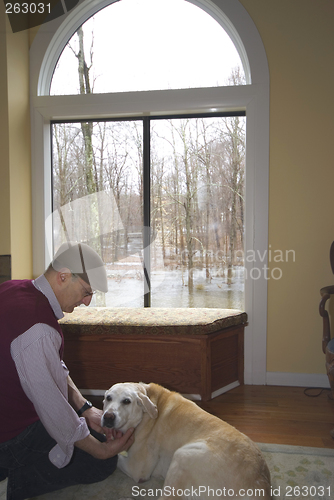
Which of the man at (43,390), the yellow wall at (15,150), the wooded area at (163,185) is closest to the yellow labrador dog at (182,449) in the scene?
the man at (43,390)

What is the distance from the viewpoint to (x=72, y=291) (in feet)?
5.07

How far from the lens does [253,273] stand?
10.2 ft

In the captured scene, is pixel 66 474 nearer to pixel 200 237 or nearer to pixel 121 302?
A: pixel 121 302

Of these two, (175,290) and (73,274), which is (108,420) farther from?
(175,290)

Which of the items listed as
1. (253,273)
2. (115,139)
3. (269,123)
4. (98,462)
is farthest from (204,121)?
(98,462)

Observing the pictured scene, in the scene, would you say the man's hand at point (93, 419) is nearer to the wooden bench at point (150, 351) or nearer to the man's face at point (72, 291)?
the man's face at point (72, 291)

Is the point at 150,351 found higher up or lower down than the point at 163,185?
lower down

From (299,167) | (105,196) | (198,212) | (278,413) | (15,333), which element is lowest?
(278,413)

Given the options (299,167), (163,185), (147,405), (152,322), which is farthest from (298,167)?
(147,405)

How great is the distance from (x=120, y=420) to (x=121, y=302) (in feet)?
5.91

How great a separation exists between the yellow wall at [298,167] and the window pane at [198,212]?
354 mm

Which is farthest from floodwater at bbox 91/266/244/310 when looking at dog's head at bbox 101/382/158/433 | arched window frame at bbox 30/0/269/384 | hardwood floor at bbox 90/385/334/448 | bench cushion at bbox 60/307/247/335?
dog's head at bbox 101/382/158/433

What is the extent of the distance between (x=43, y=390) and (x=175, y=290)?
6.99ft

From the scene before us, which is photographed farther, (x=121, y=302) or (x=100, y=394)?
(x=121, y=302)
